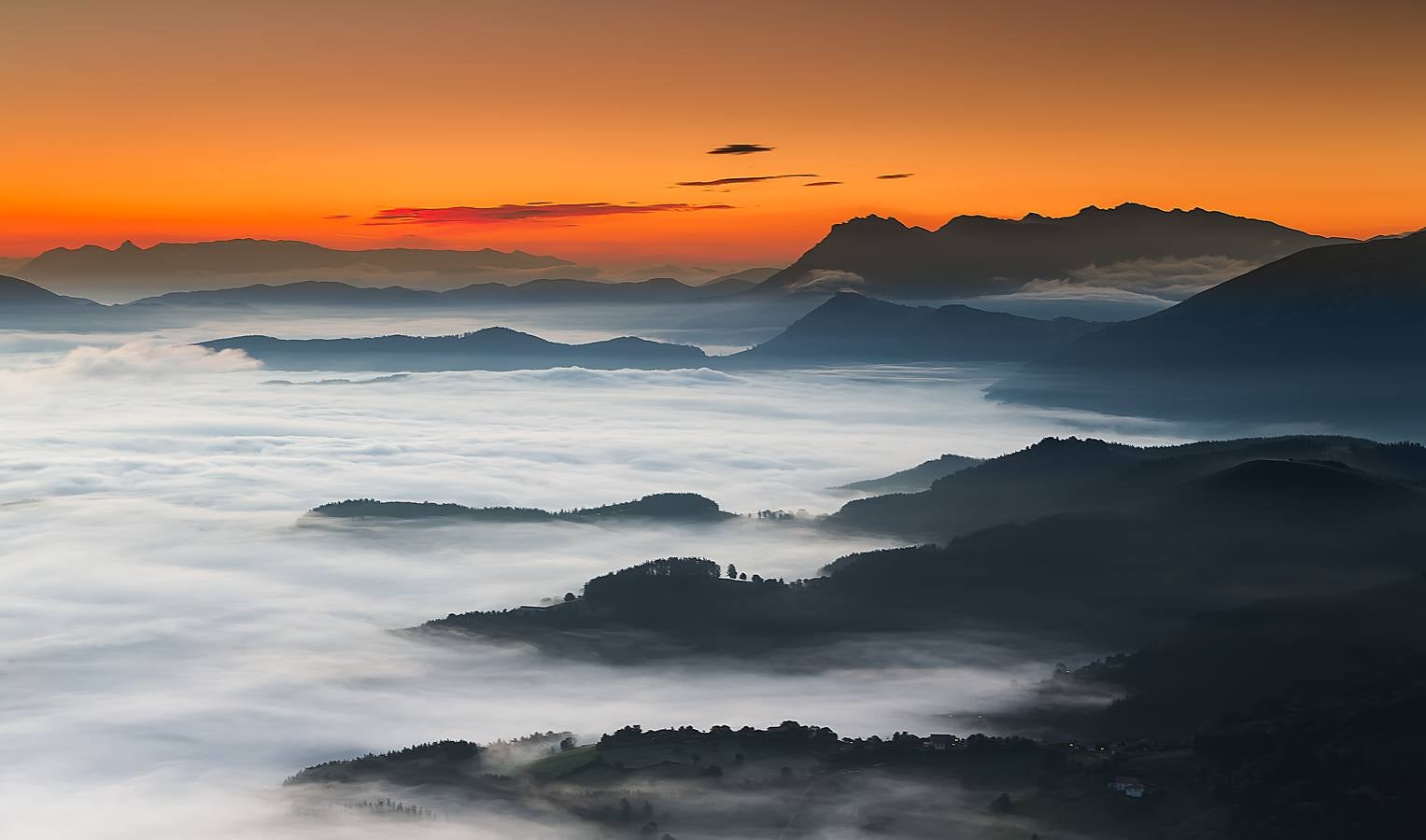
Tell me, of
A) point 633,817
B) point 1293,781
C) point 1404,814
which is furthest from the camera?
point 633,817

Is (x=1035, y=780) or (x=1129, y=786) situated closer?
(x=1129, y=786)

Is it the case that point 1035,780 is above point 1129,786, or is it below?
below

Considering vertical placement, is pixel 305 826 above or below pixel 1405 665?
below

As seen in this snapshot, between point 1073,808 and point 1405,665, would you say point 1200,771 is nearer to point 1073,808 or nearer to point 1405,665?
point 1073,808

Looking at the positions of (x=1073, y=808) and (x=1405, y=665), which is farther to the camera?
(x=1405, y=665)

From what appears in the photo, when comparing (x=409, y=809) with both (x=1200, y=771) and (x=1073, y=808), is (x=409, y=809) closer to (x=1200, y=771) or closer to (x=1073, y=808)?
(x=1073, y=808)

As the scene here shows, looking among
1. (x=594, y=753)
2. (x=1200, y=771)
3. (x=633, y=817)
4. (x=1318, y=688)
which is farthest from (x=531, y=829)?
(x=1318, y=688)

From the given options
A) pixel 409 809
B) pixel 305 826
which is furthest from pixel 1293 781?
pixel 305 826

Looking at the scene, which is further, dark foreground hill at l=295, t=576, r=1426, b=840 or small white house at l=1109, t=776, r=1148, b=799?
small white house at l=1109, t=776, r=1148, b=799

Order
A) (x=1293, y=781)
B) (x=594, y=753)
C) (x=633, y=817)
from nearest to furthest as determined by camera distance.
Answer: (x=1293, y=781), (x=633, y=817), (x=594, y=753)

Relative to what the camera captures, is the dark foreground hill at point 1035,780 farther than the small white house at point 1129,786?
No
